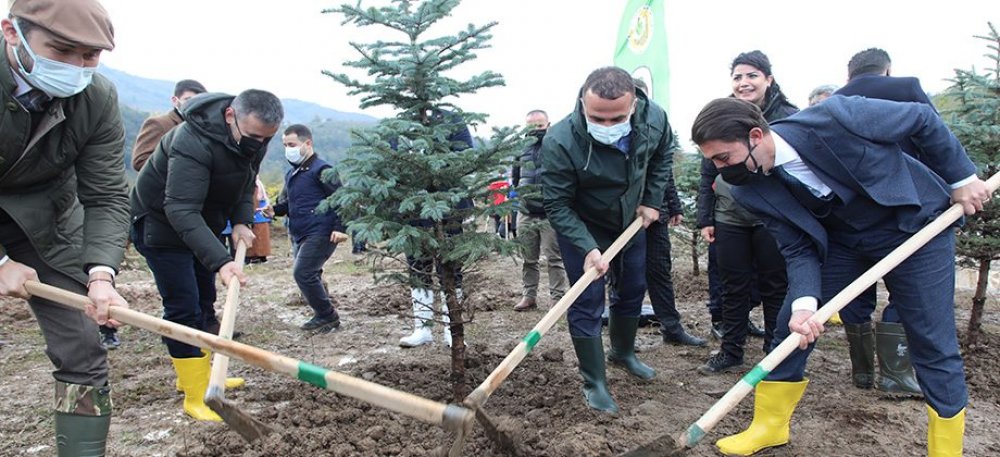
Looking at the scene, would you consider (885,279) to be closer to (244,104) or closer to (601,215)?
(601,215)

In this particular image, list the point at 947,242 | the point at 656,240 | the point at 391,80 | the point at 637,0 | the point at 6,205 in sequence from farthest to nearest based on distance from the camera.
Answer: the point at 637,0, the point at 656,240, the point at 391,80, the point at 947,242, the point at 6,205

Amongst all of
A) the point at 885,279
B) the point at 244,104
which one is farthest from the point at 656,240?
the point at 244,104

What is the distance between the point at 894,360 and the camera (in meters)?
3.65

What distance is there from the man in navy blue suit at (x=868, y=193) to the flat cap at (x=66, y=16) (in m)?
2.36

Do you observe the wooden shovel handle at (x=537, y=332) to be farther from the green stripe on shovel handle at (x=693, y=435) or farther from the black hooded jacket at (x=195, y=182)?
the black hooded jacket at (x=195, y=182)

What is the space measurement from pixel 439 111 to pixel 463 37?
0.39 meters

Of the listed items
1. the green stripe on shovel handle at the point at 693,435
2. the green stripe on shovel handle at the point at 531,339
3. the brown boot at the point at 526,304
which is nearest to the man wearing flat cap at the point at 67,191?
the green stripe on shovel handle at the point at 531,339

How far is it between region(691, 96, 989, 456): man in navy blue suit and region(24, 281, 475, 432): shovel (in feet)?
5.06

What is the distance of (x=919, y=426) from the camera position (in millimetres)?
3213

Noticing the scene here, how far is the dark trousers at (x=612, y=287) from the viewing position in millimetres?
3498

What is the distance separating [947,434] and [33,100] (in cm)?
390

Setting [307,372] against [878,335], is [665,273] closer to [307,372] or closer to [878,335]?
[878,335]

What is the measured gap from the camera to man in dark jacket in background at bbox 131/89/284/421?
3.31 meters

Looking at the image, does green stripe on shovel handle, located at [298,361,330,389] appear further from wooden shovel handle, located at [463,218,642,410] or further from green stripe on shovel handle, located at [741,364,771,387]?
green stripe on shovel handle, located at [741,364,771,387]
